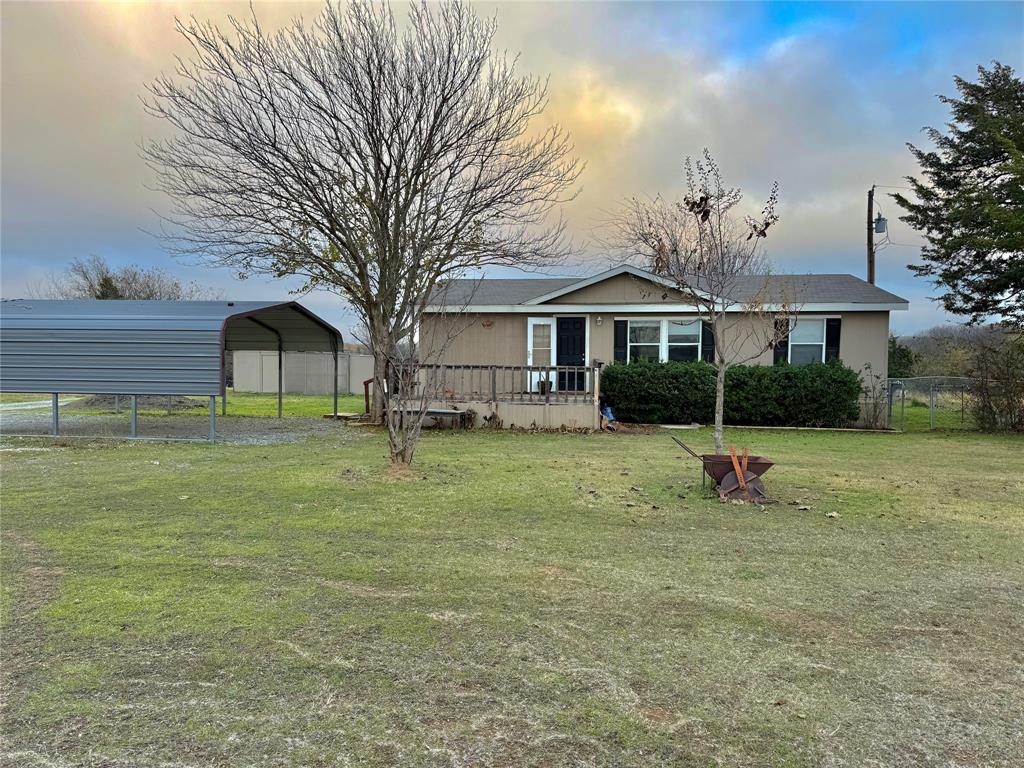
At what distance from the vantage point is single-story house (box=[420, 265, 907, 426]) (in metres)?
15.8

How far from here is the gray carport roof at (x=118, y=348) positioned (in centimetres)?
1073

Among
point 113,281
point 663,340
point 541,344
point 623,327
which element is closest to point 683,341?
point 663,340

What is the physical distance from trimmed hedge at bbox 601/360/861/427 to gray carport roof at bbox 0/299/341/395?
26.6 feet

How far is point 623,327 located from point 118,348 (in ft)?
36.7

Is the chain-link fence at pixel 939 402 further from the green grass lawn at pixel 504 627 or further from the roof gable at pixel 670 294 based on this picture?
the green grass lawn at pixel 504 627

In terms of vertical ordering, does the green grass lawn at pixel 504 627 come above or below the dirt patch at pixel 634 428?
below

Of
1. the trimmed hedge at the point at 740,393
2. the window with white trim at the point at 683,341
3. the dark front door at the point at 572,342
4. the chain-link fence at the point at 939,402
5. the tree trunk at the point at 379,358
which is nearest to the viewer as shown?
the tree trunk at the point at 379,358

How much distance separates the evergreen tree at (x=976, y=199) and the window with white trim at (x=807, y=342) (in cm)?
368

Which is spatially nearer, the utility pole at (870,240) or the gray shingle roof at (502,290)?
the gray shingle roof at (502,290)

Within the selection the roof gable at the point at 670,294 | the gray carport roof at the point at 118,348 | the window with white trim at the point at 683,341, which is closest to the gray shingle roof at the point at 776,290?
the roof gable at the point at 670,294

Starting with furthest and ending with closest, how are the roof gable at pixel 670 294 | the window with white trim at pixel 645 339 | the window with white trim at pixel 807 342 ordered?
the window with white trim at pixel 645 339, the window with white trim at pixel 807 342, the roof gable at pixel 670 294

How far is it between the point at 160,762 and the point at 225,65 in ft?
42.7

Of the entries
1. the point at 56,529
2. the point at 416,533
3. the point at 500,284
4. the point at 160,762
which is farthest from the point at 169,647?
the point at 500,284

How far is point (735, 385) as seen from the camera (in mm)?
14789
